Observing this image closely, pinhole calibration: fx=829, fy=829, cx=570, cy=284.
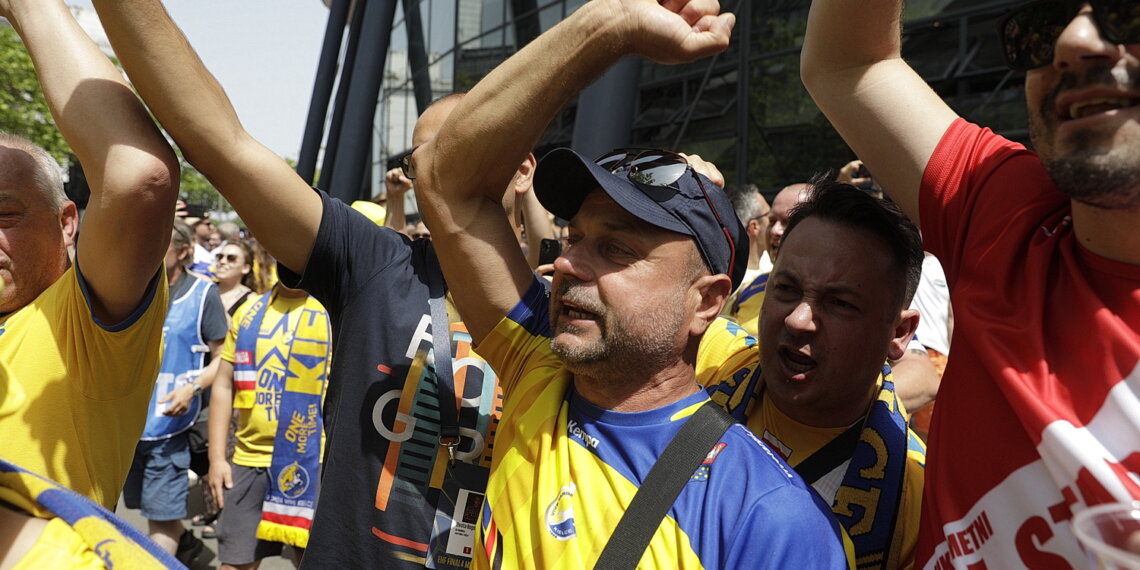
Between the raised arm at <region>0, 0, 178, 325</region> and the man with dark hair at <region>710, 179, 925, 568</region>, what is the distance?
143cm

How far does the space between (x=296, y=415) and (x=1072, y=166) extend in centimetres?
423

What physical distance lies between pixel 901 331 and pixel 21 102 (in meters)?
28.6

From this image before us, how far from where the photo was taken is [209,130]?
1844mm

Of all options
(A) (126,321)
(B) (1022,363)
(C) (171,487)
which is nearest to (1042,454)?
(B) (1022,363)

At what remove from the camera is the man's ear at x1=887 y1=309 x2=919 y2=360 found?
2164 millimetres

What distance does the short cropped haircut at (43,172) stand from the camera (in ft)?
6.97

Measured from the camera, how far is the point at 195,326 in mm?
5891

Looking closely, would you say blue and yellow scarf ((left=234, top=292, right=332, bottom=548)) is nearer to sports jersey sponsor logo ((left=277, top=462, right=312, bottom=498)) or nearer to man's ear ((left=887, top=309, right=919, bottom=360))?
sports jersey sponsor logo ((left=277, top=462, right=312, bottom=498))

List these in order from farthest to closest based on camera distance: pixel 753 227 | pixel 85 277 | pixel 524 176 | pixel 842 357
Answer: pixel 753 227
pixel 524 176
pixel 842 357
pixel 85 277

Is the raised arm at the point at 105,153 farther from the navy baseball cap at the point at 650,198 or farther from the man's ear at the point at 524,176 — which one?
the man's ear at the point at 524,176

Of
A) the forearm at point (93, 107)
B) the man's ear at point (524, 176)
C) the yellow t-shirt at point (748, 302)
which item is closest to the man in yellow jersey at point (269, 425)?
the yellow t-shirt at point (748, 302)

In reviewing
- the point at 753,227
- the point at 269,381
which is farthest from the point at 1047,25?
the point at 269,381

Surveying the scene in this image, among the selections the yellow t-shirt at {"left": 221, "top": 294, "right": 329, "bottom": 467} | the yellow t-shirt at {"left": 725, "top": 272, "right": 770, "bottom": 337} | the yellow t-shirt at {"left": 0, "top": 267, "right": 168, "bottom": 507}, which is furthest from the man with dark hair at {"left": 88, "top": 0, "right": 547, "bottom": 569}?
the yellow t-shirt at {"left": 221, "top": 294, "right": 329, "bottom": 467}

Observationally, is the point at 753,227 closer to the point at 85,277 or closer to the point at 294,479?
the point at 294,479
